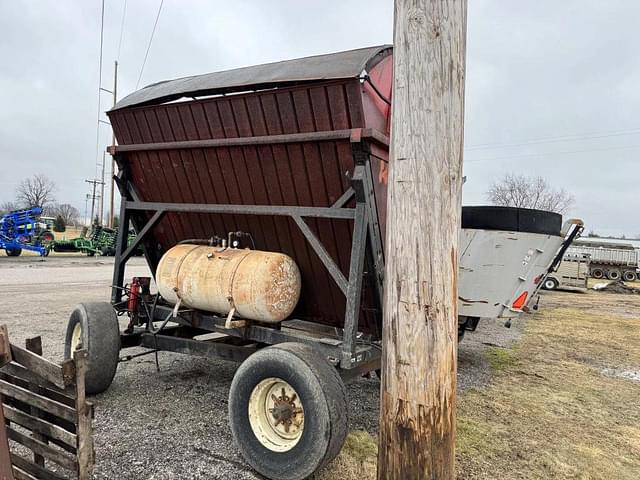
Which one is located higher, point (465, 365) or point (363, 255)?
point (363, 255)

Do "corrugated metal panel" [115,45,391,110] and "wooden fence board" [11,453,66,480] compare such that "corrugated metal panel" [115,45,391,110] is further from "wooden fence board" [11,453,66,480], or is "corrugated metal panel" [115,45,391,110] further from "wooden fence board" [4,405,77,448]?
"wooden fence board" [11,453,66,480]

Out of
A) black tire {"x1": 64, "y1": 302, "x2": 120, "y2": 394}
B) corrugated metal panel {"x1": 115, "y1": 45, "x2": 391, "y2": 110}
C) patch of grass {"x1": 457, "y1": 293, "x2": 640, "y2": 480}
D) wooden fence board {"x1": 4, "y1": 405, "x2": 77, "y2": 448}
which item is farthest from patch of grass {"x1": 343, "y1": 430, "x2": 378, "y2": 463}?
corrugated metal panel {"x1": 115, "y1": 45, "x2": 391, "y2": 110}

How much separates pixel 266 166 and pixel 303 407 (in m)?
1.99

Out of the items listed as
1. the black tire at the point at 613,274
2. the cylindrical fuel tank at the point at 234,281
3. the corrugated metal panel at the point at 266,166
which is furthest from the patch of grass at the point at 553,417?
the black tire at the point at 613,274

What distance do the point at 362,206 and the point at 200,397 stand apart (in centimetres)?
Answer: 249

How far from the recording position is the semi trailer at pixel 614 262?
27703 mm

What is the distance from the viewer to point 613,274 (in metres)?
28.1

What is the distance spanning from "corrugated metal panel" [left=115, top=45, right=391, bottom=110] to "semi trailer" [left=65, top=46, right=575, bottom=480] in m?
0.02

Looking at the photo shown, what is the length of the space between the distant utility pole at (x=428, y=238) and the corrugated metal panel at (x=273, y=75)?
3.38 ft

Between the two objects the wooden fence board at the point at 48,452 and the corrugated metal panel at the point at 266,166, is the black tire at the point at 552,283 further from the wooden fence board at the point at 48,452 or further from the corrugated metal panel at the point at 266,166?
the wooden fence board at the point at 48,452

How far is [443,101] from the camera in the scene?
2193mm

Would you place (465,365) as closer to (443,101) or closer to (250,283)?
(250,283)

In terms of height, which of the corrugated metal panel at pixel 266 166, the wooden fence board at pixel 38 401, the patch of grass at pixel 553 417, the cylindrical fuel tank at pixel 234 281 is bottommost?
the patch of grass at pixel 553 417

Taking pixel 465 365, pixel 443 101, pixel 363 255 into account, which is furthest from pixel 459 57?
pixel 465 365
